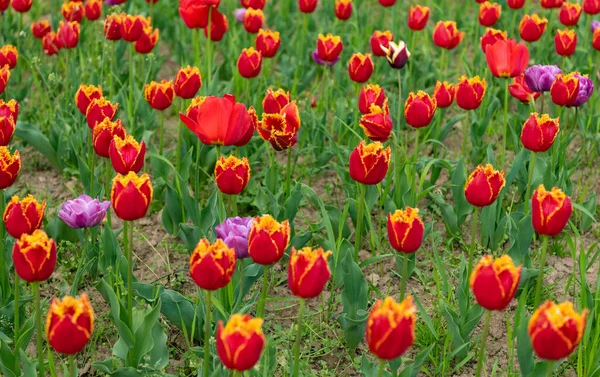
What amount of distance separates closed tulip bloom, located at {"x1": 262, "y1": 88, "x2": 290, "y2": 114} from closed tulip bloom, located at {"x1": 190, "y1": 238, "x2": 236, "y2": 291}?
127 centimetres

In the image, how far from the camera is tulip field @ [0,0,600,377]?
7.40 ft

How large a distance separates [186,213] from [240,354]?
176cm

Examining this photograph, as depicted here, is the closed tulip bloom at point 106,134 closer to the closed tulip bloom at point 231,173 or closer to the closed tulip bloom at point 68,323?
the closed tulip bloom at point 231,173

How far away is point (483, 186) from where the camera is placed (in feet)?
8.61

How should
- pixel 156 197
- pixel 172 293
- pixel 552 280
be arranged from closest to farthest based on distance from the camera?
pixel 172 293, pixel 552 280, pixel 156 197

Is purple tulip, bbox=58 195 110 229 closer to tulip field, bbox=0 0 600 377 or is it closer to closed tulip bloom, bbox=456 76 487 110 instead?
tulip field, bbox=0 0 600 377

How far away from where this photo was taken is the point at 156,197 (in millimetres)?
3938

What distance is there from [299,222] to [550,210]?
1.62 m

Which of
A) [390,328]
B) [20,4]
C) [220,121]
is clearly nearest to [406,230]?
[390,328]

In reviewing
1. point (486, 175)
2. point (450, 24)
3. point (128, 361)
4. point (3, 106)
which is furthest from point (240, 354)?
point (450, 24)

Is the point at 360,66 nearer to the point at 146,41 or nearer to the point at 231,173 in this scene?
the point at 146,41

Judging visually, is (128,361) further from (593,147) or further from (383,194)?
(593,147)

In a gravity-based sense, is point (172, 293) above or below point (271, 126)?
below

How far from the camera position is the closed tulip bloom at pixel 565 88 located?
11.0 feet
